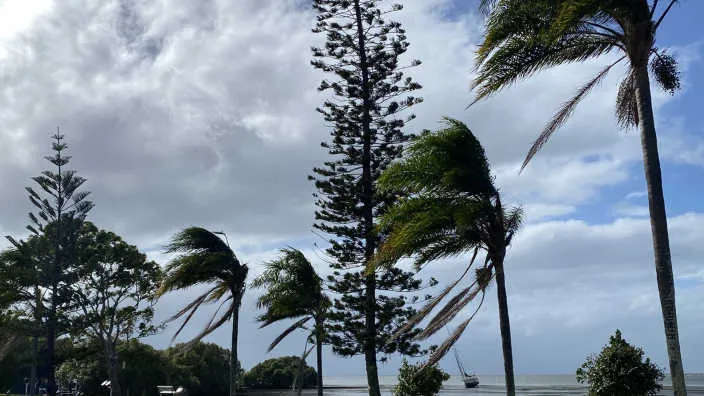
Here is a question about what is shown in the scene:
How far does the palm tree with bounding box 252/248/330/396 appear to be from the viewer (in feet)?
68.9

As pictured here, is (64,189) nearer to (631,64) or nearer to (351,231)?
(351,231)

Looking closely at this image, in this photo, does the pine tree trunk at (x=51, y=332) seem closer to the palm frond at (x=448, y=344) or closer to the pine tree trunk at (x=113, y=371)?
the pine tree trunk at (x=113, y=371)

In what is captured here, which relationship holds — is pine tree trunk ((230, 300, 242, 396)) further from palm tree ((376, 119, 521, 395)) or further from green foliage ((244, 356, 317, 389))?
green foliage ((244, 356, 317, 389))

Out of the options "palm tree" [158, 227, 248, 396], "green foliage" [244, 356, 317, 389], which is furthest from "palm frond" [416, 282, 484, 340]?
"green foliage" [244, 356, 317, 389]

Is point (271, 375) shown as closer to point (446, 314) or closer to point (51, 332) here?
point (51, 332)

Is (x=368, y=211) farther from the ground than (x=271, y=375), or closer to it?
farther from the ground

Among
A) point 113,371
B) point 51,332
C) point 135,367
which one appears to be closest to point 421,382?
point 113,371

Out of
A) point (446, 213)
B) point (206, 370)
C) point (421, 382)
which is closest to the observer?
point (446, 213)

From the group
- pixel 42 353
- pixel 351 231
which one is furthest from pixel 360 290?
pixel 42 353

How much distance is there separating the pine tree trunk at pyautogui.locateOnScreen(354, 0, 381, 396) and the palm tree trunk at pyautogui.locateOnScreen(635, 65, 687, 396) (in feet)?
41.0

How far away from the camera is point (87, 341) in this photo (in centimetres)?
3347

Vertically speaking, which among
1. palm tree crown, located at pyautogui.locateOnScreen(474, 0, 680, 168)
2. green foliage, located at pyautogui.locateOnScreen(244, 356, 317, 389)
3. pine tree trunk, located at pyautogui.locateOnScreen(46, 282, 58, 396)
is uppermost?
palm tree crown, located at pyautogui.locateOnScreen(474, 0, 680, 168)

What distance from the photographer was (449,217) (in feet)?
38.0

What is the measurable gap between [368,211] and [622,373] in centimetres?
1288
